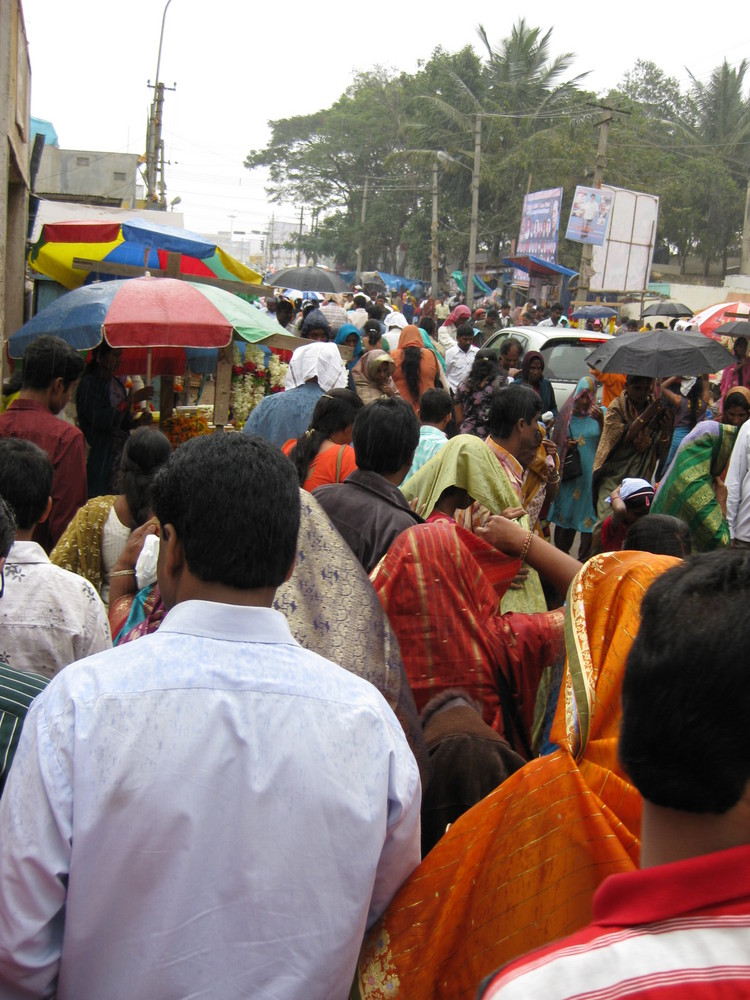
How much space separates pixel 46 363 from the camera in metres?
4.54

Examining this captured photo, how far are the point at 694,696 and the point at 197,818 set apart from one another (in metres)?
0.77

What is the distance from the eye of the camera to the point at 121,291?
5.88 m

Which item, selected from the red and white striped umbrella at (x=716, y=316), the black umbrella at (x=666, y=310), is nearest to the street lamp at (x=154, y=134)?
the black umbrella at (x=666, y=310)

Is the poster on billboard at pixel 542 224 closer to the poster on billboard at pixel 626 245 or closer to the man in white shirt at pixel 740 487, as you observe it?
the poster on billboard at pixel 626 245

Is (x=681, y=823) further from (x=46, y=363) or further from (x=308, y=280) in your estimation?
(x=308, y=280)

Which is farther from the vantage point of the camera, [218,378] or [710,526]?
[218,378]

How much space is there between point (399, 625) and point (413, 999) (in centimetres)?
127

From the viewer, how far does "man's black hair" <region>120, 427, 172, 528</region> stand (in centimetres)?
378

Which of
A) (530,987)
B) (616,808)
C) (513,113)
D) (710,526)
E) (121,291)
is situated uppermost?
(513,113)

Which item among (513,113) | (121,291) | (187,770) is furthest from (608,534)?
(513,113)

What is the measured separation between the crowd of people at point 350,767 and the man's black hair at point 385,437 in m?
0.80

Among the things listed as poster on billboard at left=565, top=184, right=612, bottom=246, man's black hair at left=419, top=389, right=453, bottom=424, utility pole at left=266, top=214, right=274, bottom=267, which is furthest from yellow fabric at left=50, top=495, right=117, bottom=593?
utility pole at left=266, top=214, right=274, bottom=267

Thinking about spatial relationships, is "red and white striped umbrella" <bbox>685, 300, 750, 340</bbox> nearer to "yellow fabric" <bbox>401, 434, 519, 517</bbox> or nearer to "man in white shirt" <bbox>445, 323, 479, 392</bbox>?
"man in white shirt" <bbox>445, 323, 479, 392</bbox>

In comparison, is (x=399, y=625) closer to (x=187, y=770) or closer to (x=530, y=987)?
(x=187, y=770)
